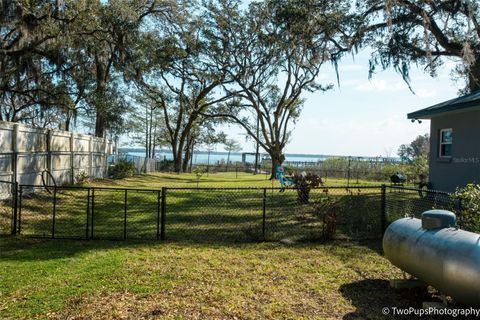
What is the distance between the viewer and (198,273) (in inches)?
229

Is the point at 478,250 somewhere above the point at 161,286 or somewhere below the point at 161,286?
above

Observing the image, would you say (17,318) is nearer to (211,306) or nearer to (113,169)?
(211,306)

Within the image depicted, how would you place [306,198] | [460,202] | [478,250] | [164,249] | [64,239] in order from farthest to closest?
[306,198] → [64,239] → [164,249] → [460,202] → [478,250]

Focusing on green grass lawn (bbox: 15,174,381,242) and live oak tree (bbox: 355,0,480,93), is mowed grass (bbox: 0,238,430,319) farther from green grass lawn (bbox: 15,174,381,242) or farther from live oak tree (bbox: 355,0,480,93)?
live oak tree (bbox: 355,0,480,93)

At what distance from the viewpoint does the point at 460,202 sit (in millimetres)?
6363

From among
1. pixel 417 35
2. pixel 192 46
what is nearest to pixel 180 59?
pixel 192 46

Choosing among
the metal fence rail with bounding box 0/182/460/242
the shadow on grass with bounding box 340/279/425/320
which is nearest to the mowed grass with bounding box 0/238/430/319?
the shadow on grass with bounding box 340/279/425/320

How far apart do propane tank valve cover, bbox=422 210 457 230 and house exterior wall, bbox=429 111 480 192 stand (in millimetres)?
8634

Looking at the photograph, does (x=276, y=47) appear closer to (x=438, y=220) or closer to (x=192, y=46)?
(x=192, y=46)

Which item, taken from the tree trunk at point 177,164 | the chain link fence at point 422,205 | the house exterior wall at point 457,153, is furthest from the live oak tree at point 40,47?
the tree trunk at point 177,164

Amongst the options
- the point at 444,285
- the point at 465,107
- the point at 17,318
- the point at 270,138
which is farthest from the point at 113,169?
the point at 444,285

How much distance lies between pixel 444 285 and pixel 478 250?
52 cm

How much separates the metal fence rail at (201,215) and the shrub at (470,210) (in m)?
0.35

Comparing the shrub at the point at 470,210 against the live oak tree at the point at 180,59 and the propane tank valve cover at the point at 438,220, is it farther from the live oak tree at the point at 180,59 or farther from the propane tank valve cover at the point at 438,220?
the live oak tree at the point at 180,59
